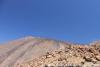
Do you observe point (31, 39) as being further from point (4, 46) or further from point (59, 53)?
point (59, 53)

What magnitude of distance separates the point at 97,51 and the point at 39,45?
224 ft

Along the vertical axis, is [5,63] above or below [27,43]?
below

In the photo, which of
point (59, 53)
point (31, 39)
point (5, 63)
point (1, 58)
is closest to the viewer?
point (59, 53)

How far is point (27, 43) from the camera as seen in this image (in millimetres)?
86562

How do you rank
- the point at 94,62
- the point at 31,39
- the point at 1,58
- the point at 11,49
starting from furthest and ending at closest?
the point at 31,39, the point at 11,49, the point at 1,58, the point at 94,62

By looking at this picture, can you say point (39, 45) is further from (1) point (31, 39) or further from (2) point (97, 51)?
(2) point (97, 51)

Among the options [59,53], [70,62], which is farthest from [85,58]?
[59,53]

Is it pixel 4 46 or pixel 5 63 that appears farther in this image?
pixel 4 46

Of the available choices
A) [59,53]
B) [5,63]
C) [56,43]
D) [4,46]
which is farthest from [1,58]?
[59,53]

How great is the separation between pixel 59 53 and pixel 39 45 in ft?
218

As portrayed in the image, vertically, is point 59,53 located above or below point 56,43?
below

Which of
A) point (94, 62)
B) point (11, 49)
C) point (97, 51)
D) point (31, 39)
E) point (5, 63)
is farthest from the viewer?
point (31, 39)

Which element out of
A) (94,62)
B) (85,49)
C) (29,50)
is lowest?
(94,62)

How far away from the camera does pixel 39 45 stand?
85375mm
